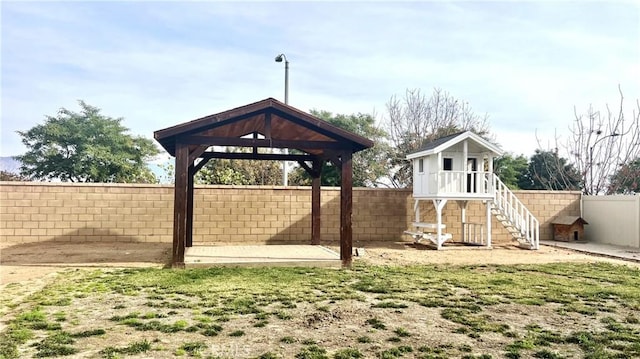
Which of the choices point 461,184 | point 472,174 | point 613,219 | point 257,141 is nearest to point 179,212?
point 257,141

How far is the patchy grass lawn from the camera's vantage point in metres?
3.97

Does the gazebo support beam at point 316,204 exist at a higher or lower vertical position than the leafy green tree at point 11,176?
lower

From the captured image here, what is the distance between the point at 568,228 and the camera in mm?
15242

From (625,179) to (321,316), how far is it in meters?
24.8

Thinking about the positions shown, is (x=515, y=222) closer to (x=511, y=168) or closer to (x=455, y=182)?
(x=455, y=182)

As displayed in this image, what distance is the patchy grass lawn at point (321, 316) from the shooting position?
13.0 feet

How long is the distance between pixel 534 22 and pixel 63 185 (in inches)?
502

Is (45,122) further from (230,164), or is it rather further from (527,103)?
(527,103)

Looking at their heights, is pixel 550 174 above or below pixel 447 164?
above

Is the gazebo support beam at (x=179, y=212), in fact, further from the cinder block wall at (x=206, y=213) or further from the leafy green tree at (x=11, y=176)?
the leafy green tree at (x=11, y=176)

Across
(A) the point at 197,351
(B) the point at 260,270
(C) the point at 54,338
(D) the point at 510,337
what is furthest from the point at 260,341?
(B) the point at 260,270

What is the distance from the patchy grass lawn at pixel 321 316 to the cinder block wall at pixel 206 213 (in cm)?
522

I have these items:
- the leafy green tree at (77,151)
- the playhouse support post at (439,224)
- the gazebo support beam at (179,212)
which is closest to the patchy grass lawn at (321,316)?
the gazebo support beam at (179,212)

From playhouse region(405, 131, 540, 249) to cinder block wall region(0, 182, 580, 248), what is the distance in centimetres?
99
